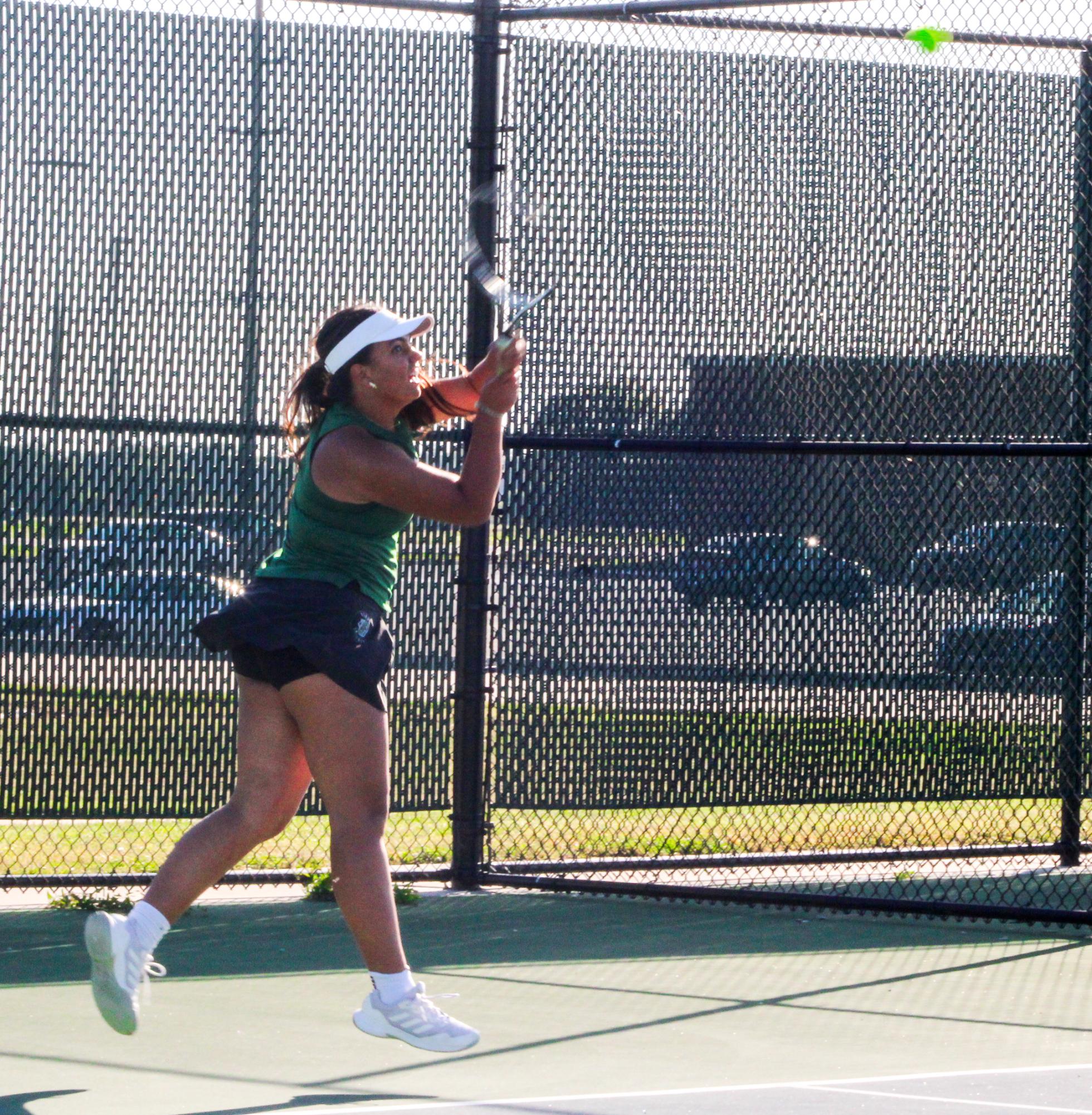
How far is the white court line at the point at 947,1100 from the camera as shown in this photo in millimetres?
4090

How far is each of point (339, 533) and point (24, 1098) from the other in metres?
1.49

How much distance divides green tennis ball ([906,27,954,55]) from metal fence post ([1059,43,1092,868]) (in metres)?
0.70

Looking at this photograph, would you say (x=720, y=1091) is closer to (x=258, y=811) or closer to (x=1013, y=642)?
(x=258, y=811)

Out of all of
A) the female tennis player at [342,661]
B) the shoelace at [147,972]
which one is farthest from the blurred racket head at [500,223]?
the shoelace at [147,972]

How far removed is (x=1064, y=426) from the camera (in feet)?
23.3

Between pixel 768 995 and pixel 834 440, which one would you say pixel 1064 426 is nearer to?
pixel 834 440

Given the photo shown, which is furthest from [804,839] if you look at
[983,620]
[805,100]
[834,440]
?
[805,100]

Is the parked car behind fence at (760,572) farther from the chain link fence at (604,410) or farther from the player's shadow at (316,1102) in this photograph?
the player's shadow at (316,1102)

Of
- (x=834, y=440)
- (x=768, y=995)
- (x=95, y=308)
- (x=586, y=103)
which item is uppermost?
(x=586, y=103)

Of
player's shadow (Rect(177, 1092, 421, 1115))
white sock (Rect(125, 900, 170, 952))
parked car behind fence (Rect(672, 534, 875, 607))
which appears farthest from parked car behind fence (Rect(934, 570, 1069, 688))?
white sock (Rect(125, 900, 170, 952))

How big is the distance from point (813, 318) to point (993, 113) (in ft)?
3.72

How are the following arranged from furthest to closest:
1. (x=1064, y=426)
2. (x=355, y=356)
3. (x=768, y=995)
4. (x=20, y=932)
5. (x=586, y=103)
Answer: (x=1064, y=426)
(x=586, y=103)
(x=20, y=932)
(x=768, y=995)
(x=355, y=356)

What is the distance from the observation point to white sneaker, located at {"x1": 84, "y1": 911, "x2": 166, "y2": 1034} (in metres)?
4.14

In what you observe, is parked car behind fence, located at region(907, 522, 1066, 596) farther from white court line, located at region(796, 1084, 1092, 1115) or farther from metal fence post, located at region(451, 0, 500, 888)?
white court line, located at region(796, 1084, 1092, 1115)
